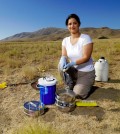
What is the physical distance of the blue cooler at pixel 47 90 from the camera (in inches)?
153

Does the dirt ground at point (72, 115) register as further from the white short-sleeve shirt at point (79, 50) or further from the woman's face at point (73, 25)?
the woman's face at point (73, 25)

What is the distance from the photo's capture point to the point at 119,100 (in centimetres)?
418

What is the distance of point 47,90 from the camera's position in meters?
3.93

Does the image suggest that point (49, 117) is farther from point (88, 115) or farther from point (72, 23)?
point (72, 23)

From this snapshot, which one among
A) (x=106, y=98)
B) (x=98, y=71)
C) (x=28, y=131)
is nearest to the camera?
(x=28, y=131)

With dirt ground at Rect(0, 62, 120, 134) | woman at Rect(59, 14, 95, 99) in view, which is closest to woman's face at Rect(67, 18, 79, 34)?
woman at Rect(59, 14, 95, 99)

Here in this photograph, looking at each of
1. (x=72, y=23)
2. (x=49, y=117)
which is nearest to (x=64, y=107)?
(x=49, y=117)

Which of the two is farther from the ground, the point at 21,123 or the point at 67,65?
the point at 67,65

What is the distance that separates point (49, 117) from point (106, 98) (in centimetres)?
132

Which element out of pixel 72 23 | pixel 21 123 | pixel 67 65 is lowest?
pixel 21 123

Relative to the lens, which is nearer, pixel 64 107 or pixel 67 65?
pixel 64 107

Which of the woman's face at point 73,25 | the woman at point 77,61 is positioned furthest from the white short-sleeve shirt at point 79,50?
the woman's face at point 73,25

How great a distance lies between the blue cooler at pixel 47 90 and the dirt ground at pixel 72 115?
0.44ft

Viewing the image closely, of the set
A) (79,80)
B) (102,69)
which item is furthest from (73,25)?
(102,69)
